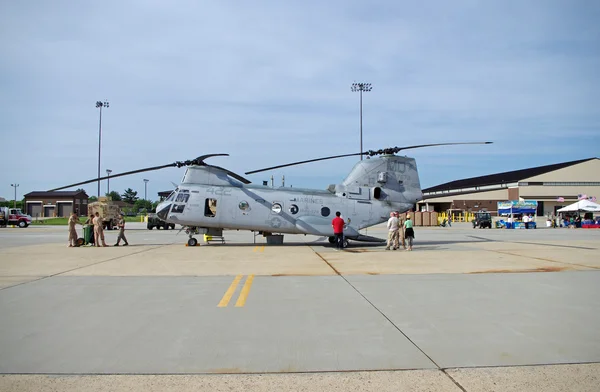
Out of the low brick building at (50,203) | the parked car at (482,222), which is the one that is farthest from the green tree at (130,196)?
the parked car at (482,222)

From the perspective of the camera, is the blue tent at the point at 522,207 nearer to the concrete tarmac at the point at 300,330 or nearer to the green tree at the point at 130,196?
the concrete tarmac at the point at 300,330

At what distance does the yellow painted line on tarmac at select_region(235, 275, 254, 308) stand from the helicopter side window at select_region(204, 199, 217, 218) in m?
9.37

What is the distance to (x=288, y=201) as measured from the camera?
19.9 m

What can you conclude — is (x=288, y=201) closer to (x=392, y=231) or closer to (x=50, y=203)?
(x=392, y=231)

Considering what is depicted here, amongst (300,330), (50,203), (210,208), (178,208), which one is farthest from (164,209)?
(50,203)

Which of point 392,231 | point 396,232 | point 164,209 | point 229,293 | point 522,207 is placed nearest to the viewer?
point 229,293

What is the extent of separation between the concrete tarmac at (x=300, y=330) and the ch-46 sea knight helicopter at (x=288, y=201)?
8.40 meters

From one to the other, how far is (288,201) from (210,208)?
137 inches

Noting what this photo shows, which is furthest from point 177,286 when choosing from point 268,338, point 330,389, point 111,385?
point 330,389

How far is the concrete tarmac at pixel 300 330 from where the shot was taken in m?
4.32

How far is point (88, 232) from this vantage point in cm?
2033

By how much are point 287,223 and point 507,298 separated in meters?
12.7

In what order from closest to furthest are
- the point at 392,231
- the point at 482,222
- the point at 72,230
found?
1. the point at 392,231
2. the point at 72,230
3. the point at 482,222

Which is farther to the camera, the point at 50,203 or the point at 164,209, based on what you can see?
the point at 50,203
